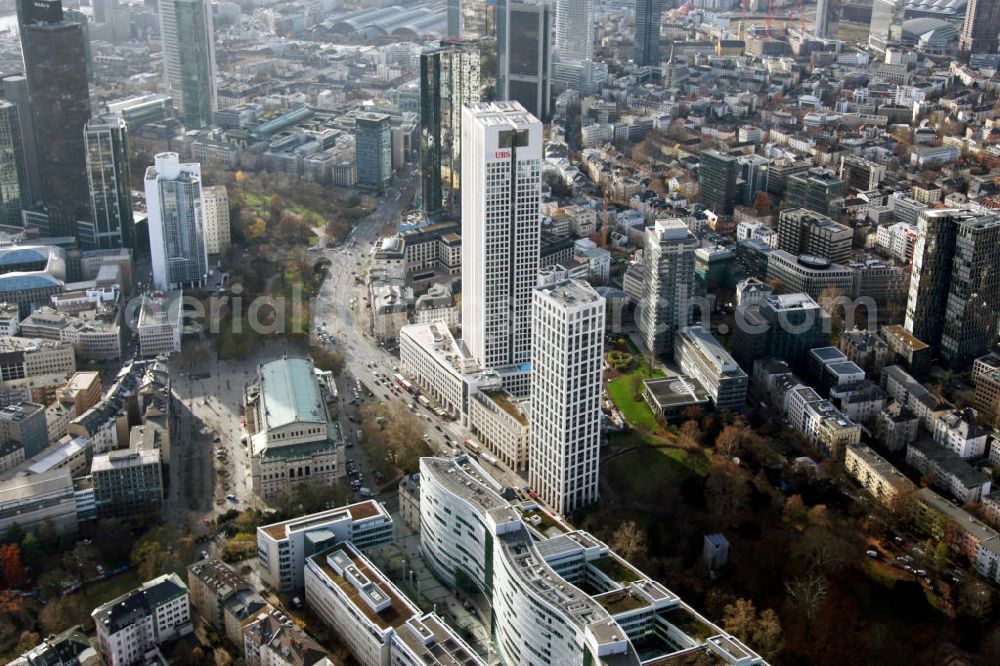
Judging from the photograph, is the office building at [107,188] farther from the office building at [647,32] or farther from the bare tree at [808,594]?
the office building at [647,32]

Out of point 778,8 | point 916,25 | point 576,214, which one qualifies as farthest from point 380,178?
point 778,8

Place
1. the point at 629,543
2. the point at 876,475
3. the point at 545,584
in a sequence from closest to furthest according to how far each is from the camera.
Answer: the point at 545,584, the point at 629,543, the point at 876,475

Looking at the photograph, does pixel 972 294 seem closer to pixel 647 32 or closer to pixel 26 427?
pixel 26 427

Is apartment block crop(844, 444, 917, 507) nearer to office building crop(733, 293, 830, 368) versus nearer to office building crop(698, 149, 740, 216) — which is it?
office building crop(733, 293, 830, 368)

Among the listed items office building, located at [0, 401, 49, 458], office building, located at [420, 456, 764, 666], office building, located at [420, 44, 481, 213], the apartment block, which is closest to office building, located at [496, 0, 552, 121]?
office building, located at [420, 44, 481, 213]

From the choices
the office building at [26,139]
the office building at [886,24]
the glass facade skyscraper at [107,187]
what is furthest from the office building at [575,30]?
the glass facade skyscraper at [107,187]

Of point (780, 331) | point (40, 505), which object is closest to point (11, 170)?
point (40, 505)
